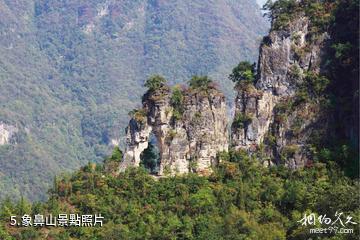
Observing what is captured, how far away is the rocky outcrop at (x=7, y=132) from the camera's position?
10526 cm

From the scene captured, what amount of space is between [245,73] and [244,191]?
6.94m

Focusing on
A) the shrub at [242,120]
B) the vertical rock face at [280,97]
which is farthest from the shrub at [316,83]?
the shrub at [242,120]

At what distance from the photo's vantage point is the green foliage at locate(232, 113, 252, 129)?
1341 inches

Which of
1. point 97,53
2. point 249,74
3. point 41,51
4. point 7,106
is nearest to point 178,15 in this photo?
point 97,53

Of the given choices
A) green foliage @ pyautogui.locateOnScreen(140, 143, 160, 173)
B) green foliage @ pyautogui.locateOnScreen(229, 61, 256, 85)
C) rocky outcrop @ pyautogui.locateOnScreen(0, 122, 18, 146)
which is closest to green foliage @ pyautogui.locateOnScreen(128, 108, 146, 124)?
green foliage @ pyautogui.locateOnScreen(140, 143, 160, 173)

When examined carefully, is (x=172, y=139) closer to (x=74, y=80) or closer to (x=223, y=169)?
(x=223, y=169)

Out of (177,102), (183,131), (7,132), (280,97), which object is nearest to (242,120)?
(280,97)

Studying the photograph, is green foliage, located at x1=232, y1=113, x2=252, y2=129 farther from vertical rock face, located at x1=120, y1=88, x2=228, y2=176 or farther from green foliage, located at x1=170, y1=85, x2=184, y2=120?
green foliage, located at x1=170, y1=85, x2=184, y2=120

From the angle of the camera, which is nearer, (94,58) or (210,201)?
(210,201)

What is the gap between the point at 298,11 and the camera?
116 feet

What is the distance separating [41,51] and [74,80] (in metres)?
15.5

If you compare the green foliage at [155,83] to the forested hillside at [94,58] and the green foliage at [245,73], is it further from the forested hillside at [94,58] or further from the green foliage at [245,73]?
the forested hillside at [94,58]

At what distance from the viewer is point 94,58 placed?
485ft

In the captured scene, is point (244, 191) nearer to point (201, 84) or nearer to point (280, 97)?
point (280, 97)
